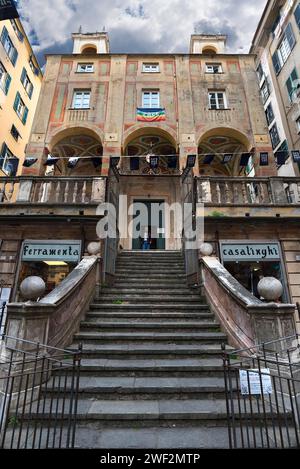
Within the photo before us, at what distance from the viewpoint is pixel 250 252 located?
9.42 m

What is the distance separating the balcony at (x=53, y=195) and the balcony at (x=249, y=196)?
420 centimetres

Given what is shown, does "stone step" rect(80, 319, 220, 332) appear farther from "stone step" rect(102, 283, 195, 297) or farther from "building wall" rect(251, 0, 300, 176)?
"building wall" rect(251, 0, 300, 176)

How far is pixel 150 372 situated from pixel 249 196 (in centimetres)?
815

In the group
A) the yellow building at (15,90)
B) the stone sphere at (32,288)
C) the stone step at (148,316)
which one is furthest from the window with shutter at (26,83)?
the stone sphere at (32,288)

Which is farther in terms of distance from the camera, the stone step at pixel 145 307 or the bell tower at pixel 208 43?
the bell tower at pixel 208 43

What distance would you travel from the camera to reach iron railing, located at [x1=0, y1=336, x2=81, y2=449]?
116 inches

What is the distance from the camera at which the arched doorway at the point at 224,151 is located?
13.0 metres

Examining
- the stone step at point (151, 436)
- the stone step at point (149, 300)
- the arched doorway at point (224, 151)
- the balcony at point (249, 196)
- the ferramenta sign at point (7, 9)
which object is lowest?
the stone step at point (151, 436)

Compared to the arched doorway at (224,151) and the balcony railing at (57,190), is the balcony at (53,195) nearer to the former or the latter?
the balcony railing at (57,190)

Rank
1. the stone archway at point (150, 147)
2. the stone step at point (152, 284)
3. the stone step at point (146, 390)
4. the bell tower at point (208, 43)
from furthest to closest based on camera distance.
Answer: the bell tower at point (208, 43), the stone archway at point (150, 147), the stone step at point (152, 284), the stone step at point (146, 390)

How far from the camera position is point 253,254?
9398 millimetres

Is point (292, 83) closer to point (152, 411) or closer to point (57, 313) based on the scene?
point (57, 313)

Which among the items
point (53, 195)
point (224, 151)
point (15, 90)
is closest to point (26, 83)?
point (15, 90)

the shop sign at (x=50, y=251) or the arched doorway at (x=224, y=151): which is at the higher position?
the arched doorway at (x=224, y=151)
